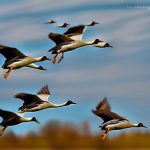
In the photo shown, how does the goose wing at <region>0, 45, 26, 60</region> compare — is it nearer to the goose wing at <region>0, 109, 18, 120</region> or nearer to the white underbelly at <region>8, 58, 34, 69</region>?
the white underbelly at <region>8, 58, 34, 69</region>

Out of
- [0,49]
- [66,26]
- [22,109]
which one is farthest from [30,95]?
[66,26]

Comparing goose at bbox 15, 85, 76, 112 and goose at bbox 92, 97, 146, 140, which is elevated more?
goose at bbox 15, 85, 76, 112

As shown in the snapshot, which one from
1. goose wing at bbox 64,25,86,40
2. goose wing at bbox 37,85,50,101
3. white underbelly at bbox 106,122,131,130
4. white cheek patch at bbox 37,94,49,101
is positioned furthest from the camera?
goose wing at bbox 64,25,86,40

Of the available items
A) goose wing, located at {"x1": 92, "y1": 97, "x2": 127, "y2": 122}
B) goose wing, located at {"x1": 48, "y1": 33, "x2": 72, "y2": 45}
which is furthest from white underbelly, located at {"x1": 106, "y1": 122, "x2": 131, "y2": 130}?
goose wing, located at {"x1": 48, "y1": 33, "x2": 72, "y2": 45}

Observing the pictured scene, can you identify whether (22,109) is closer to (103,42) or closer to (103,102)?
(103,102)

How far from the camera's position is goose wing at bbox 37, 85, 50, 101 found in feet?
47.7

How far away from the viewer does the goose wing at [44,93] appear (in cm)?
1454

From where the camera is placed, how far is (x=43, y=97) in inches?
576

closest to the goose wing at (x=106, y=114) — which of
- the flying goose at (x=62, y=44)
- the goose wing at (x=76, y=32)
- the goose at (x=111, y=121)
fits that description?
the goose at (x=111, y=121)

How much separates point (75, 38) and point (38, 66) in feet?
3.94

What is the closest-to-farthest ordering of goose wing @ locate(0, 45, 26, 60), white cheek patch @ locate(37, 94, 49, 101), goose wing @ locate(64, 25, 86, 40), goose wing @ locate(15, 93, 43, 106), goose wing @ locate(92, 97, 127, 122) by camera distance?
1. goose wing @ locate(92, 97, 127, 122)
2. goose wing @ locate(15, 93, 43, 106)
3. goose wing @ locate(0, 45, 26, 60)
4. white cheek patch @ locate(37, 94, 49, 101)
5. goose wing @ locate(64, 25, 86, 40)

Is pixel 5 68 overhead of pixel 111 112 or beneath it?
overhead

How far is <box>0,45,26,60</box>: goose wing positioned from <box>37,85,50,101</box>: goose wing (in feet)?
3.83

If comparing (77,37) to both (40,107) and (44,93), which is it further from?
(40,107)
